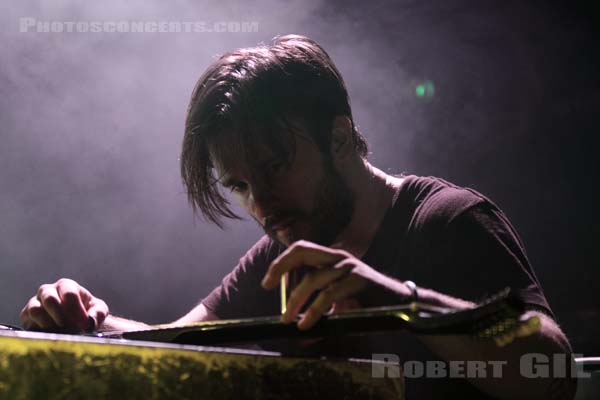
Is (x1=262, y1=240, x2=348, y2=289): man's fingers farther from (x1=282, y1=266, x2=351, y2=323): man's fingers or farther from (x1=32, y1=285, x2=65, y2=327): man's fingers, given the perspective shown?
(x1=32, y1=285, x2=65, y2=327): man's fingers

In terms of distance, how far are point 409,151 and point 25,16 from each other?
85.9 inches

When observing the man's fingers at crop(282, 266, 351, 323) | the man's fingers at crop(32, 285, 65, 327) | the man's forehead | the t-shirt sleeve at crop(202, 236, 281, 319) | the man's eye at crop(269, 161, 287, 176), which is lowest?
the t-shirt sleeve at crop(202, 236, 281, 319)

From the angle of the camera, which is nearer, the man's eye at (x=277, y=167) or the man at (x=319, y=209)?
the man at (x=319, y=209)

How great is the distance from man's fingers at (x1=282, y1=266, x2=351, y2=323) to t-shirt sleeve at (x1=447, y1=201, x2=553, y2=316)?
58 cm

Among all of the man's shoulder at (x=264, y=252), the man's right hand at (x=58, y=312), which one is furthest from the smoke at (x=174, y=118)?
the man's right hand at (x=58, y=312)

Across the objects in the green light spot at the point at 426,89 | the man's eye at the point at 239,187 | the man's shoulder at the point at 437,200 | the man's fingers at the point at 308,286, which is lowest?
the man's fingers at the point at 308,286

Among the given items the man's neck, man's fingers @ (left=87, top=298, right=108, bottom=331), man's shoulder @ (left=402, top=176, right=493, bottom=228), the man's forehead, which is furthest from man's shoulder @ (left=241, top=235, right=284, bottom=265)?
man's fingers @ (left=87, top=298, right=108, bottom=331)

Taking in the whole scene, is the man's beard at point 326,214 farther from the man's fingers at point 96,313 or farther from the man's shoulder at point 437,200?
the man's fingers at point 96,313

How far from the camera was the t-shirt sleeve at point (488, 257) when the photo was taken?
1099mm

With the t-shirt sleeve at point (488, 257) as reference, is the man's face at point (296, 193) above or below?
above

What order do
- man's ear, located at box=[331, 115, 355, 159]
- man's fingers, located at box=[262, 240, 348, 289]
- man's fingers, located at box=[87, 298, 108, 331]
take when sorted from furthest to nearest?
man's ear, located at box=[331, 115, 355, 159] → man's fingers, located at box=[87, 298, 108, 331] → man's fingers, located at box=[262, 240, 348, 289]

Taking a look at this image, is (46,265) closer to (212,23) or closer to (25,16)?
(25,16)

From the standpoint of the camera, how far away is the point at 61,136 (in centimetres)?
294

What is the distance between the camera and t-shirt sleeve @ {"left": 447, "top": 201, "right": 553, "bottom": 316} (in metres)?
1.10
